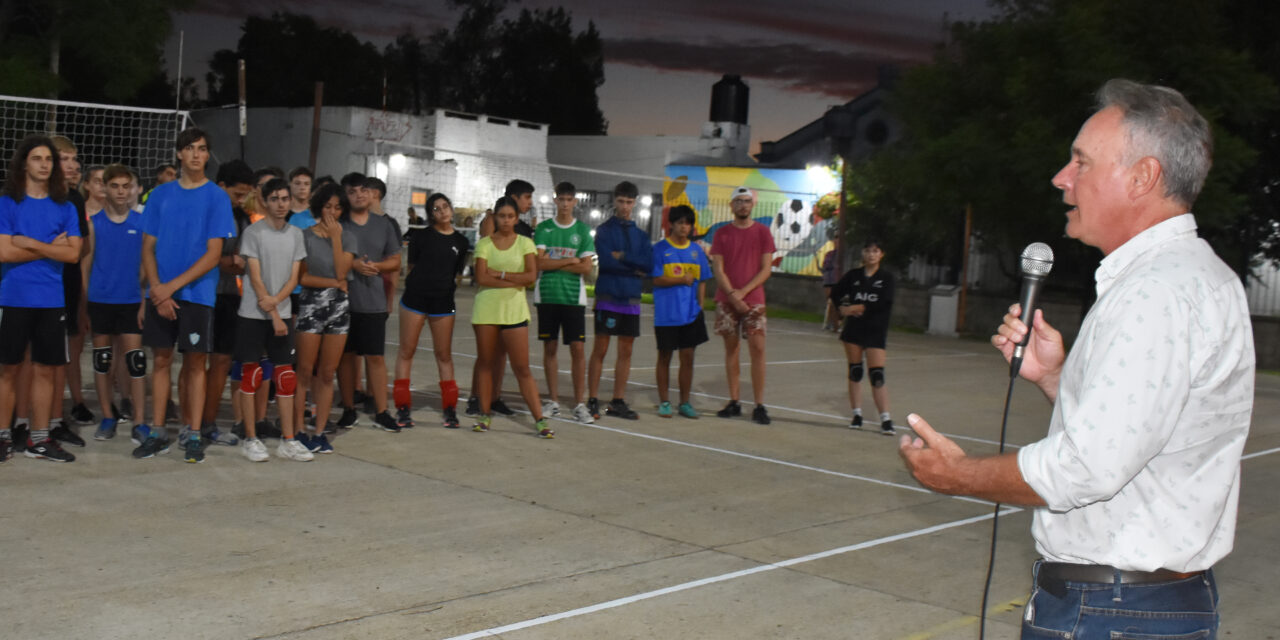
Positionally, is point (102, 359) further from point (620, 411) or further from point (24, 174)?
point (620, 411)

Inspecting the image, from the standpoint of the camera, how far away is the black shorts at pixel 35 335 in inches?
279

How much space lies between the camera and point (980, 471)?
2244mm

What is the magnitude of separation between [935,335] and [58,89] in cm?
2068

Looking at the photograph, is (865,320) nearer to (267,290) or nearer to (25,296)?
(267,290)

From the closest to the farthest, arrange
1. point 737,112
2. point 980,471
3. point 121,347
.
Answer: point 980,471
point 121,347
point 737,112

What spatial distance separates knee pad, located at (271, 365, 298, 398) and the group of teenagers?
0.01 meters

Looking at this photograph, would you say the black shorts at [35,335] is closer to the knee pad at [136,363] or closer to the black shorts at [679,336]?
the knee pad at [136,363]

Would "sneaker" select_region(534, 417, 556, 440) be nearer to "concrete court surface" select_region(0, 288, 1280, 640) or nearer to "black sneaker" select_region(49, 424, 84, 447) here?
"concrete court surface" select_region(0, 288, 1280, 640)

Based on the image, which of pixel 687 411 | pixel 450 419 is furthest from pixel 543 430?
pixel 687 411

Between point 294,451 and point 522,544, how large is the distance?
238 cm

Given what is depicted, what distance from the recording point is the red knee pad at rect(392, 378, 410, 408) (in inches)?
352

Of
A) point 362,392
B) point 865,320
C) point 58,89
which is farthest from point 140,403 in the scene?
point 58,89

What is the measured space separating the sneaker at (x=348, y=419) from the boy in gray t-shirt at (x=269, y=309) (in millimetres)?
1187

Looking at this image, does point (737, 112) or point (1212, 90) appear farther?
point (737, 112)
